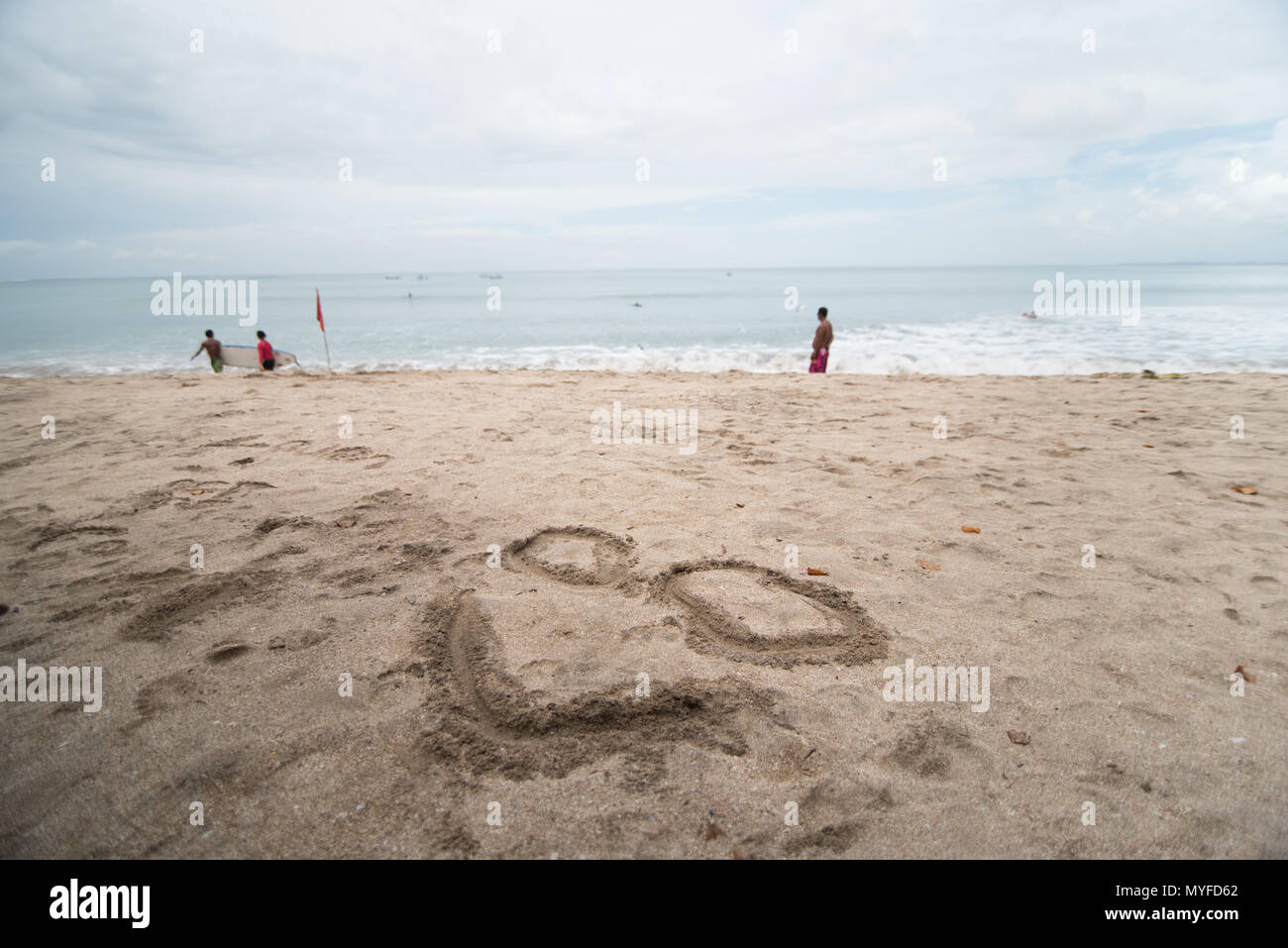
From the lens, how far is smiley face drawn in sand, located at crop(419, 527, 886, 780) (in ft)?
7.27

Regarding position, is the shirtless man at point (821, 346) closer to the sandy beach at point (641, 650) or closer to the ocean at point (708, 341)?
the ocean at point (708, 341)

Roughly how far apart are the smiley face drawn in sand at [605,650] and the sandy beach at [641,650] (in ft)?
0.05

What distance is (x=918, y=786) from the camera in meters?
2.02

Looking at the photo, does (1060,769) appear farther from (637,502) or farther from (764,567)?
(637,502)

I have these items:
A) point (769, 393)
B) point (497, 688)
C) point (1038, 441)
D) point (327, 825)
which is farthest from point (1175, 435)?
point (327, 825)

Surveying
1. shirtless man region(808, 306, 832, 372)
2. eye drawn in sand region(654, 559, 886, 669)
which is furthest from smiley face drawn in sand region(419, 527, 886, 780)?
shirtless man region(808, 306, 832, 372)

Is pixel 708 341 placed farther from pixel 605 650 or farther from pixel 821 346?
pixel 605 650

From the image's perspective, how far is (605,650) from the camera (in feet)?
8.77

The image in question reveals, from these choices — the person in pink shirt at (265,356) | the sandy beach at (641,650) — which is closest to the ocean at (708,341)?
the person in pink shirt at (265,356)

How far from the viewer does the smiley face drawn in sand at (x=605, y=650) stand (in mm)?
2215

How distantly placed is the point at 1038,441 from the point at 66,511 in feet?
26.0

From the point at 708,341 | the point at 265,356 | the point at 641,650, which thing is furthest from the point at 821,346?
the point at 708,341

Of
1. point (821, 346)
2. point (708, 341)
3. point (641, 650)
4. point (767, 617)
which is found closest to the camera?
point (641, 650)

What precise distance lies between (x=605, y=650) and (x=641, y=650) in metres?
0.16
